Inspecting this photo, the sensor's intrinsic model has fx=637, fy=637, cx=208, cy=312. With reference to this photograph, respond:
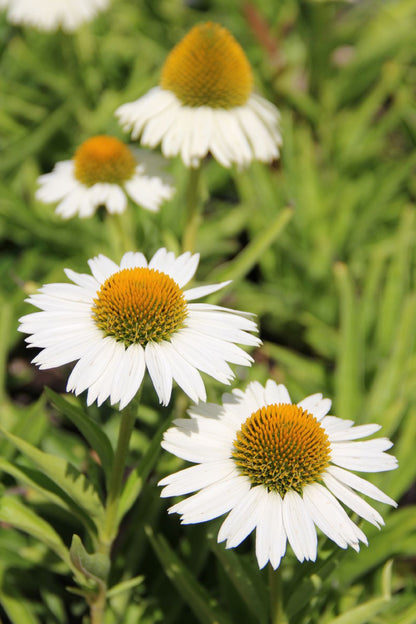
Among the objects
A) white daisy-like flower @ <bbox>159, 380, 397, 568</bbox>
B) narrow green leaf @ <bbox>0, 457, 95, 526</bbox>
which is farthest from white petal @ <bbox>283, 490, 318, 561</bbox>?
narrow green leaf @ <bbox>0, 457, 95, 526</bbox>

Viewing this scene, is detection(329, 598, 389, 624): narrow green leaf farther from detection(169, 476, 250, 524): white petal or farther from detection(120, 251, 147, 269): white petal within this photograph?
detection(120, 251, 147, 269): white petal

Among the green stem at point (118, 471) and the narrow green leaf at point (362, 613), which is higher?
the green stem at point (118, 471)

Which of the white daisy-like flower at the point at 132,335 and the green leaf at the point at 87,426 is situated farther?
the green leaf at the point at 87,426

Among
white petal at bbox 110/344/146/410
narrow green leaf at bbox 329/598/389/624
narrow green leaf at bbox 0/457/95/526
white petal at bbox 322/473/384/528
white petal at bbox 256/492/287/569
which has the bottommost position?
narrow green leaf at bbox 329/598/389/624

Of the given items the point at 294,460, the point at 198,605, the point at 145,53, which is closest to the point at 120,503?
the point at 198,605

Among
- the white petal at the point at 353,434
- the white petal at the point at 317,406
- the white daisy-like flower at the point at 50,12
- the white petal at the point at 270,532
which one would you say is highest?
the white daisy-like flower at the point at 50,12

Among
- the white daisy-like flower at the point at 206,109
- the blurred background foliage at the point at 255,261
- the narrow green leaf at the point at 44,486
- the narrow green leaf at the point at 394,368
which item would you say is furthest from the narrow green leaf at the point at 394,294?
the narrow green leaf at the point at 44,486

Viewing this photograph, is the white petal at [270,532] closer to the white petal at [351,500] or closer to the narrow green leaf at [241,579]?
the white petal at [351,500]
